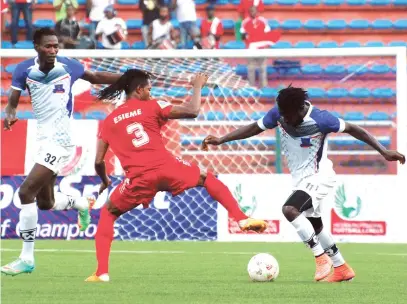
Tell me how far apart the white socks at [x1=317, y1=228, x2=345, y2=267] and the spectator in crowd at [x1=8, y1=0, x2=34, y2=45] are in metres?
14.5

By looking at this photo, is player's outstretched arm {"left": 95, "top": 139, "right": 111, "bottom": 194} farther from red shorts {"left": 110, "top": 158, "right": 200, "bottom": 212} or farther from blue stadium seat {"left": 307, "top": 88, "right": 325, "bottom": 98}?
blue stadium seat {"left": 307, "top": 88, "right": 325, "bottom": 98}

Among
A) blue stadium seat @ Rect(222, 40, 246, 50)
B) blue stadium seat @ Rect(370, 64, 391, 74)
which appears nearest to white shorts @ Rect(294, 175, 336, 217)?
blue stadium seat @ Rect(370, 64, 391, 74)

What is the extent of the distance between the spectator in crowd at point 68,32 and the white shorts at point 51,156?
32.6 ft

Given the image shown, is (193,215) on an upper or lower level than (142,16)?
lower

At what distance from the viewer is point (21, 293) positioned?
8.27 meters

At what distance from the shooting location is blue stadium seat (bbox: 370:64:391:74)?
56.7ft

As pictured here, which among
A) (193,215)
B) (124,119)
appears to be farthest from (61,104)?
(193,215)

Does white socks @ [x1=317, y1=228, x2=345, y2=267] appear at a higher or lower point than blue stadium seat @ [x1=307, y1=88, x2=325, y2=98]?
lower

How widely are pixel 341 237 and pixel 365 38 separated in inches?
367

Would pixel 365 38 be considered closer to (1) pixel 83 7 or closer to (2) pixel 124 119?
(1) pixel 83 7

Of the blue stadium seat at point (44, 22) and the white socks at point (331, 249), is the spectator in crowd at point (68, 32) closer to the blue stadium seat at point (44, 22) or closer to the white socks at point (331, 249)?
the blue stadium seat at point (44, 22)

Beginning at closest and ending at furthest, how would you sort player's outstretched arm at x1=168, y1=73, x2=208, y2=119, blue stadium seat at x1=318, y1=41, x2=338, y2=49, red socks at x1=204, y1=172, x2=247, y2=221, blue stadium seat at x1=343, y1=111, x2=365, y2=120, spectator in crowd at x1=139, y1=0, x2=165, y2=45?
player's outstretched arm at x1=168, y1=73, x2=208, y2=119 < red socks at x1=204, y1=172, x2=247, y2=221 < blue stadium seat at x1=343, y1=111, x2=365, y2=120 < spectator in crowd at x1=139, y1=0, x2=165, y2=45 < blue stadium seat at x1=318, y1=41, x2=338, y2=49

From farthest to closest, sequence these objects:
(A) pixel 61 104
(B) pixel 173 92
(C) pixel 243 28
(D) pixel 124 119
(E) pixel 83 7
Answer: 1. (E) pixel 83 7
2. (C) pixel 243 28
3. (B) pixel 173 92
4. (A) pixel 61 104
5. (D) pixel 124 119

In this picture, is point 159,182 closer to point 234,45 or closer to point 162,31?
point 162,31
